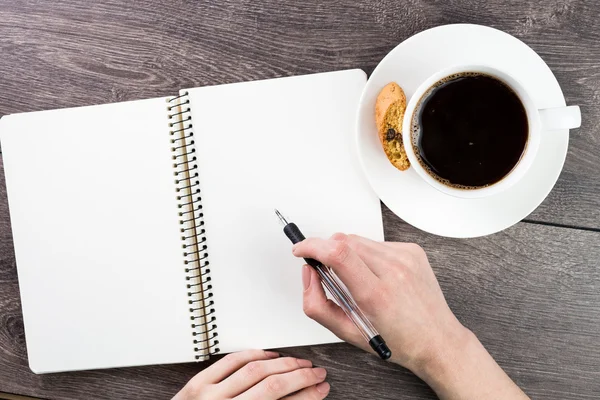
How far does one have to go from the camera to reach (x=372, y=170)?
0.72 m

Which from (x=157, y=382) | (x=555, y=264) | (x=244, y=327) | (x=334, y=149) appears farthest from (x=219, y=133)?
(x=555, y=264)

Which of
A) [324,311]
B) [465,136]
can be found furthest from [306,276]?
[465,136]

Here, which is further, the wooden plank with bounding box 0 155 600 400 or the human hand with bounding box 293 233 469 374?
the wooden plank with bounding box 0 155 600 400

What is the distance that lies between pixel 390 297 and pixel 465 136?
0.77ft

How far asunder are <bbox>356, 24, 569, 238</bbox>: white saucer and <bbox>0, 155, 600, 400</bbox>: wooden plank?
0.25 ft

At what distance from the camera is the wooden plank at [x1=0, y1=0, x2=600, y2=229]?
773 millimetres

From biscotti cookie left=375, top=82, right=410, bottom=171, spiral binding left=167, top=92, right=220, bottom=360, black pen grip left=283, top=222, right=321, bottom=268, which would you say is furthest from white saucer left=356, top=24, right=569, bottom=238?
spiral binding left=167, top=92, right=220, bottom=360

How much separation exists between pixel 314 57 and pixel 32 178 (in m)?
0.49

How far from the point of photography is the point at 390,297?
2.28 ft

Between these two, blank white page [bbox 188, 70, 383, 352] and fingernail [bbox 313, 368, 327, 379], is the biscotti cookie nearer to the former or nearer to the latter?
blank white page [bbox 188, 70, 383, 352]

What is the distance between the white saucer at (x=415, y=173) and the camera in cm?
69

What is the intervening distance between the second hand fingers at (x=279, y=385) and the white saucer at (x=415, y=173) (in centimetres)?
29

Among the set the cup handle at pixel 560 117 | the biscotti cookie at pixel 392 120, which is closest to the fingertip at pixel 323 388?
the biscotti cookie at pixel 392 120

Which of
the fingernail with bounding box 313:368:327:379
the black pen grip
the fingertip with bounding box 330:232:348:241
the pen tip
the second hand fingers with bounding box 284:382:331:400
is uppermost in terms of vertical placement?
the pen tip
